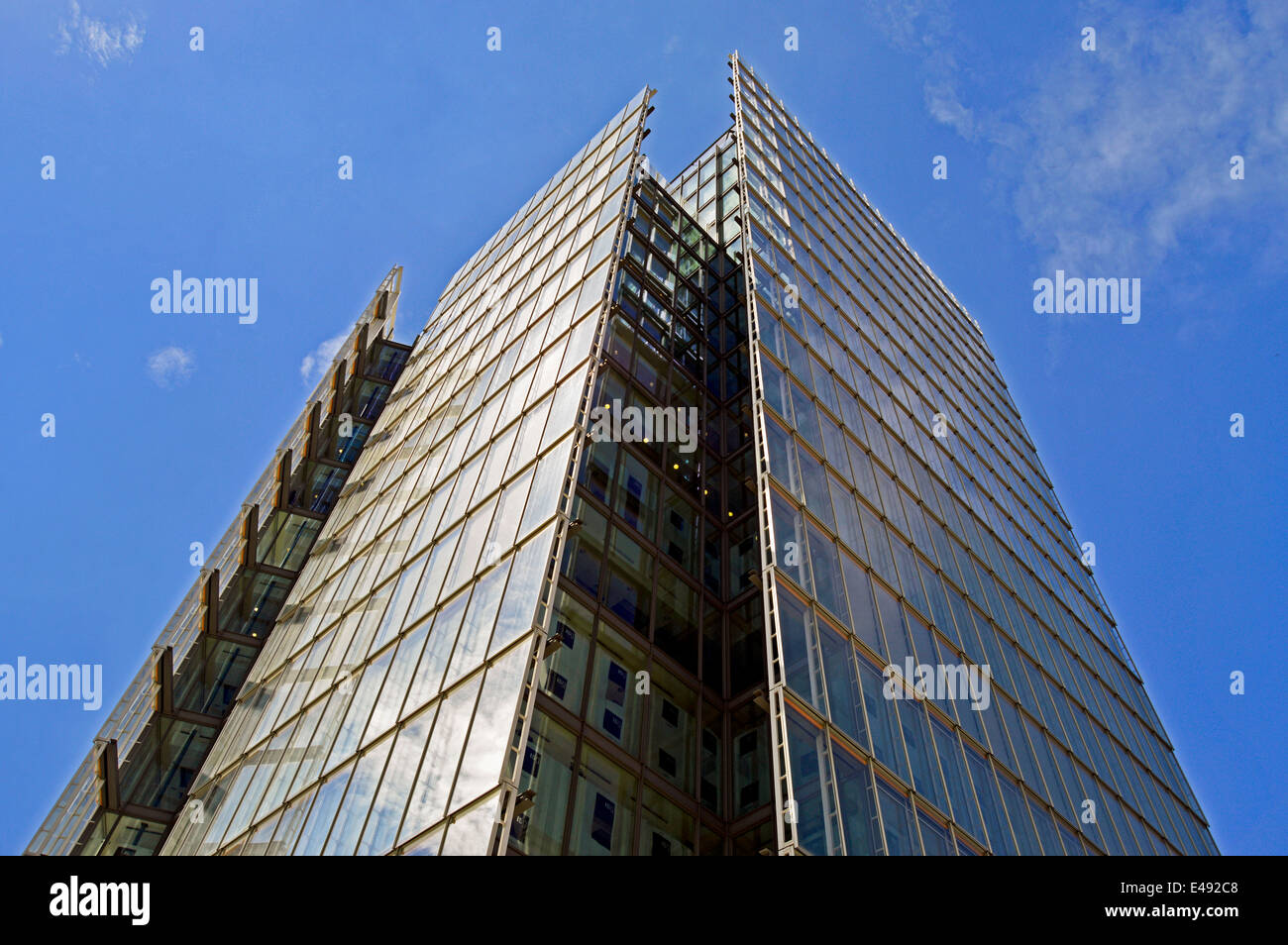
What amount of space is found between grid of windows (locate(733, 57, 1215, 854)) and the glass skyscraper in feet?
0.36

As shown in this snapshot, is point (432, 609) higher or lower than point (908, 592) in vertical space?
lower

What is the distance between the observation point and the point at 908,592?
22953mm

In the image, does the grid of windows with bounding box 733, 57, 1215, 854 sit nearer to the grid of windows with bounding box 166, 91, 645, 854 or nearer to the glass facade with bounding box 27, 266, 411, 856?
the grid of windows with bounding box 166, 91, 645, 854

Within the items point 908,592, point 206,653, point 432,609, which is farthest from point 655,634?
point 206,653

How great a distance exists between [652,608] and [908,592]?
249 inches

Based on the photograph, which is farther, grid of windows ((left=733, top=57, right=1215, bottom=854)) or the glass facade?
the glass facade

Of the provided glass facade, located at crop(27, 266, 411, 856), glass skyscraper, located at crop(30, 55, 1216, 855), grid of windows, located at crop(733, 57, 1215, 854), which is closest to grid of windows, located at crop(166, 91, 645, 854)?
glass skyscraper, located at crop(30, 55, 1216, 855)

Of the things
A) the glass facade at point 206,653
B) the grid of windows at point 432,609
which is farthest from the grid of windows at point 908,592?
the glass facade at point 206,653

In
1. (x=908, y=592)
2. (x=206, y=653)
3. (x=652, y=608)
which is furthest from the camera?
(x=206, y=653)

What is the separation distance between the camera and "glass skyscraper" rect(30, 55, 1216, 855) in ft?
54.6

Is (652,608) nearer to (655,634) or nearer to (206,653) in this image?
(655,634)

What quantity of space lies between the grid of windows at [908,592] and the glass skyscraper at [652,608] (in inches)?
4.4

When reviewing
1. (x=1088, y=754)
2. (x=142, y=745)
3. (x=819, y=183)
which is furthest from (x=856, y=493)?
(x=819, y=183)
